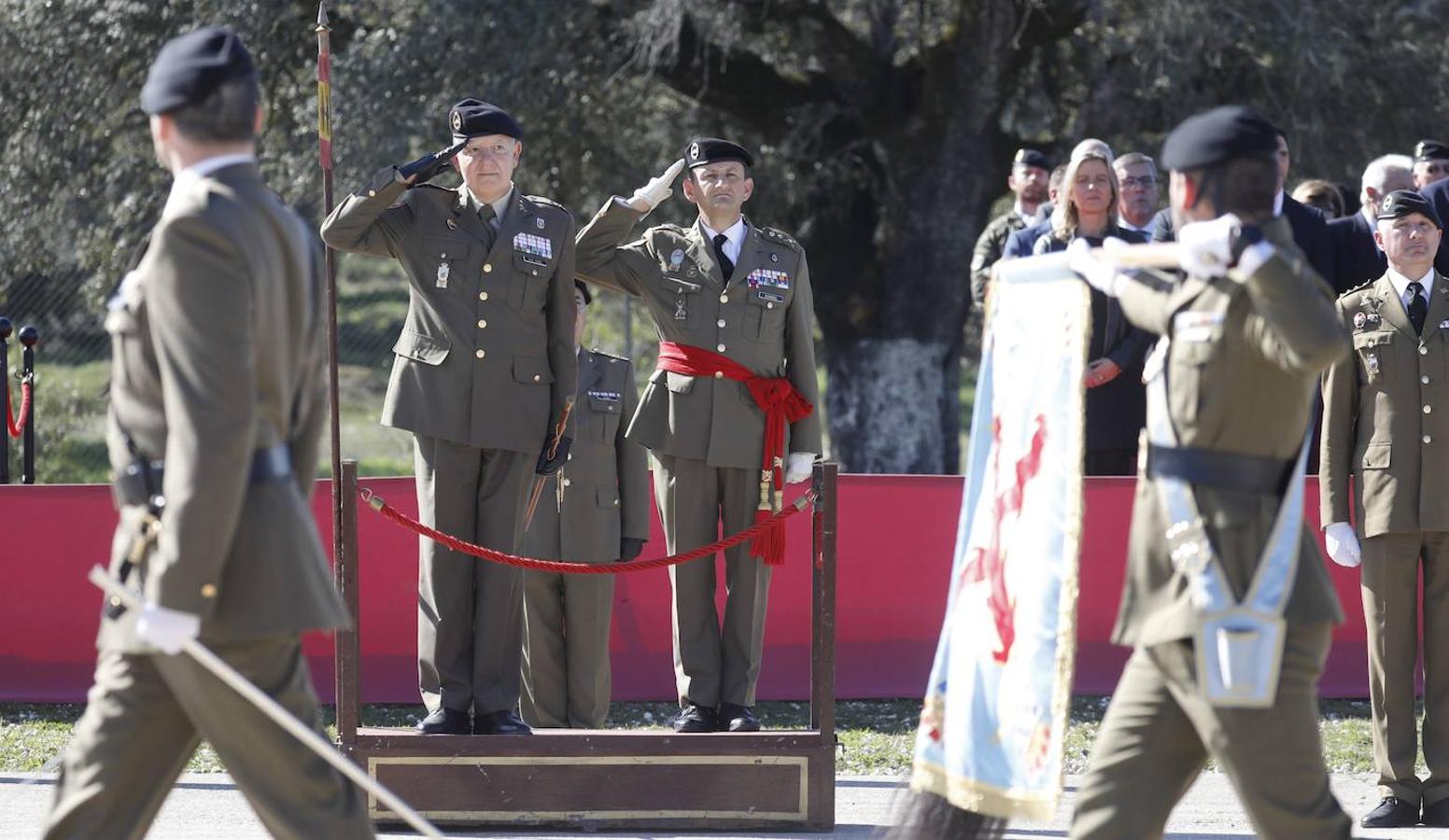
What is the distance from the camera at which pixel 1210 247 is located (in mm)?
4168

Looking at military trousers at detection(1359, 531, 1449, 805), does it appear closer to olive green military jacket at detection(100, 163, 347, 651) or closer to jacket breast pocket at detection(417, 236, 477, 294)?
jacket breast pocket at detection(417, 236, 477, 294)

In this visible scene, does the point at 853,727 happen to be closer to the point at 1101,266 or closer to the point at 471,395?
the point at 471,395

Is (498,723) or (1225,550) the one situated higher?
(1225,550)

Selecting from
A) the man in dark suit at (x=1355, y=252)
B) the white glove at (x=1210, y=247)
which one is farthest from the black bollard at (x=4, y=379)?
the white glove at (x=1210, y=247)

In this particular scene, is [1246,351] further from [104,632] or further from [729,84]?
[729,84]

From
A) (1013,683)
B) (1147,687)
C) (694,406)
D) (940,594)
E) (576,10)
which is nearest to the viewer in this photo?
(1147,687)

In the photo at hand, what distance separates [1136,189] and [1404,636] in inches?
119

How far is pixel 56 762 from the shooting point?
7.07 metres

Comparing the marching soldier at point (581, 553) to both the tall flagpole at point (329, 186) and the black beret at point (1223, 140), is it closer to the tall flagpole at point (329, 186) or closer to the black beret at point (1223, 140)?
the tall flagpole at point (329, 186)

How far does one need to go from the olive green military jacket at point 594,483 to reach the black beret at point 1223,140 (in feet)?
11.4

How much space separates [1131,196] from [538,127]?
5.77 meters

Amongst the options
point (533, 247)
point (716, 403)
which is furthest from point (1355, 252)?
point (533, 247)

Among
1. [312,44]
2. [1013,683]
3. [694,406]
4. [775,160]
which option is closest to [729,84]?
[775,160]

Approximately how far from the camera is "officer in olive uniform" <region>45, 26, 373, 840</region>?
3768 millimetres
